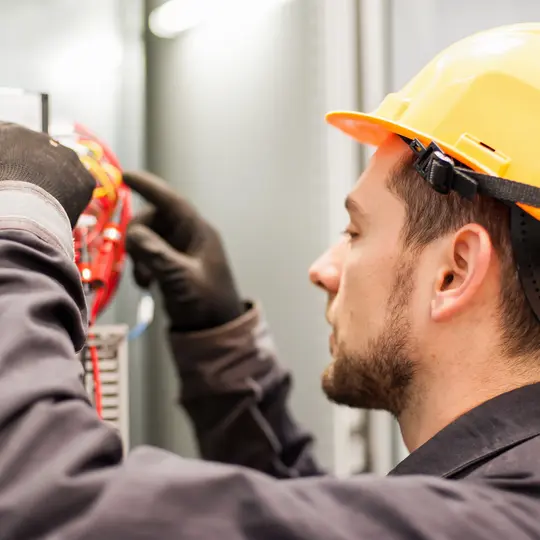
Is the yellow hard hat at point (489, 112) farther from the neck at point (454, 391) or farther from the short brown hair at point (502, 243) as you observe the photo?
the neck at point (454, 391)

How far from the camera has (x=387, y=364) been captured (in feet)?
3.00

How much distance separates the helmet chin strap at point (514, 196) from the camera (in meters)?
0.80

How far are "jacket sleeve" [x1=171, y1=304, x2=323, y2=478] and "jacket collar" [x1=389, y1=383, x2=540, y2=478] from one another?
63cm

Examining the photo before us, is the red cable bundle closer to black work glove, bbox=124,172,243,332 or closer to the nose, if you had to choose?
black work glove, bbox=124,172,243,332

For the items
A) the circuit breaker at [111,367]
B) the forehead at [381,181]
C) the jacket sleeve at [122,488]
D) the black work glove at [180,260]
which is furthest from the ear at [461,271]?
the black work glove at [180,260]

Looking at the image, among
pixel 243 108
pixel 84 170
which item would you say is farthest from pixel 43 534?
pixel 243 108

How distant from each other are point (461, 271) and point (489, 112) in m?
0.19

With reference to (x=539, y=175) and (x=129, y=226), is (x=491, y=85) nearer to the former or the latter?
(x=539, y=175)

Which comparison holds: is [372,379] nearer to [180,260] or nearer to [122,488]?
[122,488]

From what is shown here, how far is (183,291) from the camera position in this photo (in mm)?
1439

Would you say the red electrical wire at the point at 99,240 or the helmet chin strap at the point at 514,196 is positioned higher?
the helmet chin strap at the point at 514,196

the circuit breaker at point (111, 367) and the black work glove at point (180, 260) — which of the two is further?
the black work glove at point (180, 260)

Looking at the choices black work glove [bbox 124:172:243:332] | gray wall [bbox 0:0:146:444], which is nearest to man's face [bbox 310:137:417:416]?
black work glove [bbox 124:172:243:332]

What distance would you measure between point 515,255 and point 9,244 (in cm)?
55
